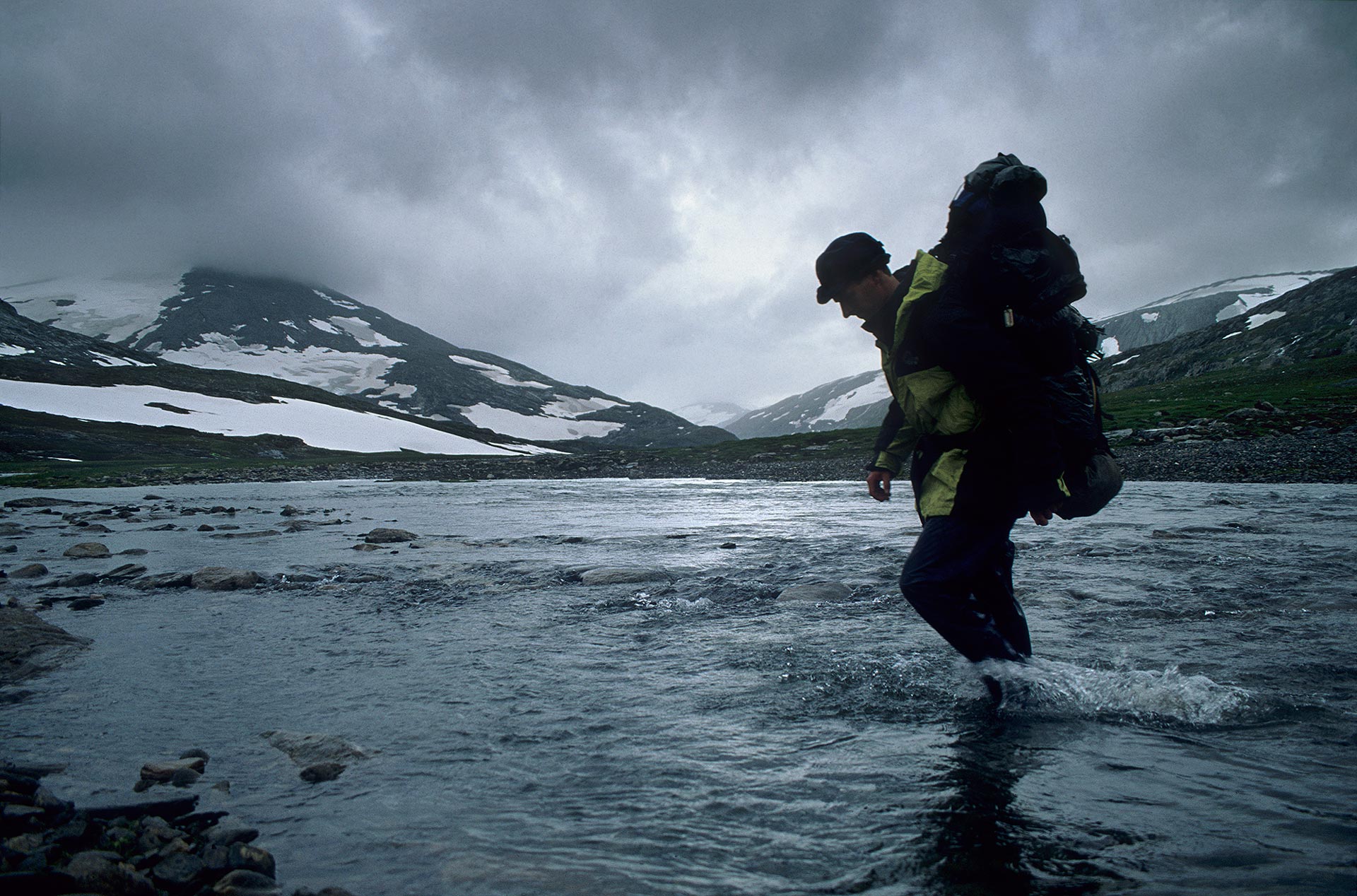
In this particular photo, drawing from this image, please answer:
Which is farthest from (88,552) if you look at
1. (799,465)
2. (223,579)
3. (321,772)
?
(799,465)

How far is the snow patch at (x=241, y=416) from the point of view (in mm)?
80625

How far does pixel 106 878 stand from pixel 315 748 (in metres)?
1.37

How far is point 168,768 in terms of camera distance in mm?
3352

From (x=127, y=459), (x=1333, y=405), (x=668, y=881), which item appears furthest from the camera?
(x=127, y=459)

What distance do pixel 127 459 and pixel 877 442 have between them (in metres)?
73.4

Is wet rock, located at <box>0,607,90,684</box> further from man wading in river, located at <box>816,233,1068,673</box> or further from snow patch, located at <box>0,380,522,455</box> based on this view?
snow patch, located at <box>0,380,522,455</box>

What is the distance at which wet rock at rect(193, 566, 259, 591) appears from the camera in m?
8.80

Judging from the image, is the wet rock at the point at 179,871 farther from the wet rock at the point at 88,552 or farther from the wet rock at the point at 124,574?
the wet rock at the point at 88,552

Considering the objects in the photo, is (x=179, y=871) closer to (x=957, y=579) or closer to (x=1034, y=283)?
(x=957, y=579)

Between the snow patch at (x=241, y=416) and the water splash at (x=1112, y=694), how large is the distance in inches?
3589

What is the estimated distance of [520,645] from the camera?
5.83 metres

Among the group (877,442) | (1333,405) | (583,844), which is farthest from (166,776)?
(1333,405)

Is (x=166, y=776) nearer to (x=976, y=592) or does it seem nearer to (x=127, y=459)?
(x=976, y=592)

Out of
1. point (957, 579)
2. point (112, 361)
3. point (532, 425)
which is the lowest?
point (957, 579)
